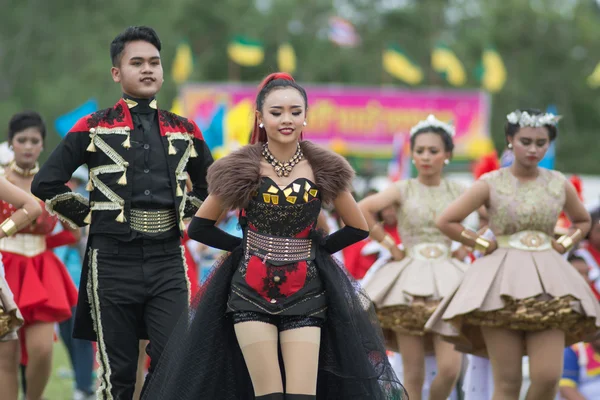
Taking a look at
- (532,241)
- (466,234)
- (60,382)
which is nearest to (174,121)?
(466,234)

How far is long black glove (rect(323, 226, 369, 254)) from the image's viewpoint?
21.6 feet

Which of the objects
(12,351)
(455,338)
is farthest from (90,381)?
(455,338)

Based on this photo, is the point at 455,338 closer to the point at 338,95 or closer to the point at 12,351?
the point at 12,351

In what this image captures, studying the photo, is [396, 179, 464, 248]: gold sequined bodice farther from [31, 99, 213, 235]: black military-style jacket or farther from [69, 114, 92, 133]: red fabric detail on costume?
[69, 114, 92, 133]: red fabric detail on costume

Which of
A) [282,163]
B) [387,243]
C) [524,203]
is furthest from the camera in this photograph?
[387,243]

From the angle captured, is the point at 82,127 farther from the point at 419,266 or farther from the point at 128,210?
the point at 419,266

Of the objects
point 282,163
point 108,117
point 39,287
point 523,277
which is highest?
point 108,117

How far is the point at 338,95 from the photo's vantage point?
4300cm

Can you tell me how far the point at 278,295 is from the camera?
20.7ft

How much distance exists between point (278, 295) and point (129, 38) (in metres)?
1.92

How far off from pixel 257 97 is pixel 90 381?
204 inches

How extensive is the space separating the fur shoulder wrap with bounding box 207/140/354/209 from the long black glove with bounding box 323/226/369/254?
0.19 metres

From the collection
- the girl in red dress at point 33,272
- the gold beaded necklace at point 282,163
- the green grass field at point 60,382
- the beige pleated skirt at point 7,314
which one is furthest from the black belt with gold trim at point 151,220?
the green grass field at point 60,382

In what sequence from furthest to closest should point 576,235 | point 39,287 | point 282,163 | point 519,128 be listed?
point 39,287
point 576,235
point 519,128
point 282,163
